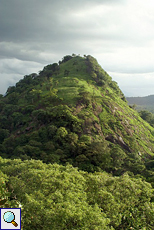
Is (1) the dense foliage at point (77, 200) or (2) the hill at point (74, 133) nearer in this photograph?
(1) the dense foliage at point (77, 200)

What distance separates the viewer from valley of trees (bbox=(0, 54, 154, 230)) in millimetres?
21031

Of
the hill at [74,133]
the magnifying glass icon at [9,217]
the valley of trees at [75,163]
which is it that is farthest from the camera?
the hill at [74,133]

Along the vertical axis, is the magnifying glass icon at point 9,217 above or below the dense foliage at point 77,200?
above

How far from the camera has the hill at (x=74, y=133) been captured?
51625 mm

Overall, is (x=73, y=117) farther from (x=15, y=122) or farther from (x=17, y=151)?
(x=15, y=122)

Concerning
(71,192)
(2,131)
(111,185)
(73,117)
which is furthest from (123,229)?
(2,131)

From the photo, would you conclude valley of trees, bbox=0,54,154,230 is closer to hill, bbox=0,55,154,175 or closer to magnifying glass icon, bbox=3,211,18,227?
hill, bbox=0,55,154,175

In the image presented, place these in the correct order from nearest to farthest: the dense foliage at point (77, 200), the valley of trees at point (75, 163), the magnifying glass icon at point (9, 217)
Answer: the magnifying glass icon at point (9, 217) → the dense foliage at point (77, 200) → the valley of trees at point (75, 163)

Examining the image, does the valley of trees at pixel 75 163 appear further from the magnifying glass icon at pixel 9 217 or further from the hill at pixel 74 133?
the magnifying glass icon at pixel 9 217

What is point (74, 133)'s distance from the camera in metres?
59.4

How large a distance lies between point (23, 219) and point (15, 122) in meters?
63.0

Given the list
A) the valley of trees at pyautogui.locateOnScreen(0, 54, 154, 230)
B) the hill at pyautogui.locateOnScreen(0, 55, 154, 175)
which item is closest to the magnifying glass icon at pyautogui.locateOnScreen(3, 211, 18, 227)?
the valley of trees at pyautogui.locateOnScreen(0, 54, 154, 230)

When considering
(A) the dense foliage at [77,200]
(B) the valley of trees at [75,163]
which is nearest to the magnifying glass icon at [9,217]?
(B) the valley of trees at [75,163]

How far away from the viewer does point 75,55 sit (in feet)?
590
